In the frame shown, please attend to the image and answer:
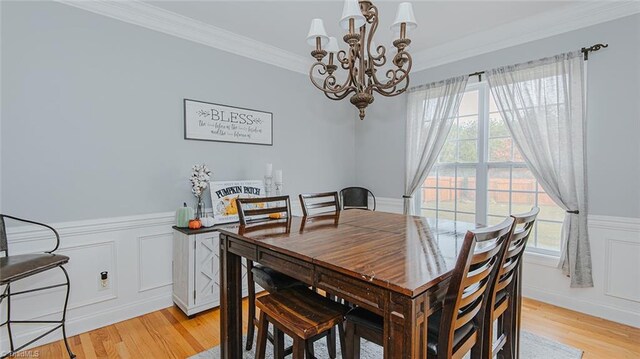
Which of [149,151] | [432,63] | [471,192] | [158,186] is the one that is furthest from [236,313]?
[432,63]

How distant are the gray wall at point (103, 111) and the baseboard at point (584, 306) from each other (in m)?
3.08

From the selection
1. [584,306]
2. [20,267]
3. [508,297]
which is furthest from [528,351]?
[20,267]

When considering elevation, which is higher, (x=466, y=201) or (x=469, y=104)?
(x=469, y=104)

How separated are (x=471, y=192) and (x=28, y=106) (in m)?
4.02

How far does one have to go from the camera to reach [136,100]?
2521 mm

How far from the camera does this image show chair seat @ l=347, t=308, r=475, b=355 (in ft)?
4.01

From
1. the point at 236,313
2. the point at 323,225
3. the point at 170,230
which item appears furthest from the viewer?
the point at 170,230

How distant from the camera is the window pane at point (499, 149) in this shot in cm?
305

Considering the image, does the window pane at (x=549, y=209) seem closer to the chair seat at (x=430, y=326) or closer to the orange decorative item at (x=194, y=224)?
the chair seat at (x=430, y=326)

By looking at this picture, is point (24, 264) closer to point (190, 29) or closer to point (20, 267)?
point (20, 267)

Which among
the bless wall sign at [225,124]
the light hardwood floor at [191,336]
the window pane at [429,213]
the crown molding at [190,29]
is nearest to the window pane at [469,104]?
the window pane at [429,213]

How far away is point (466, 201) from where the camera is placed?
3.37m

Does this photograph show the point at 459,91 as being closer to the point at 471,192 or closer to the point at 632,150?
the point at 471,192

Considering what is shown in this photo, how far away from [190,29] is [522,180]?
356cm
